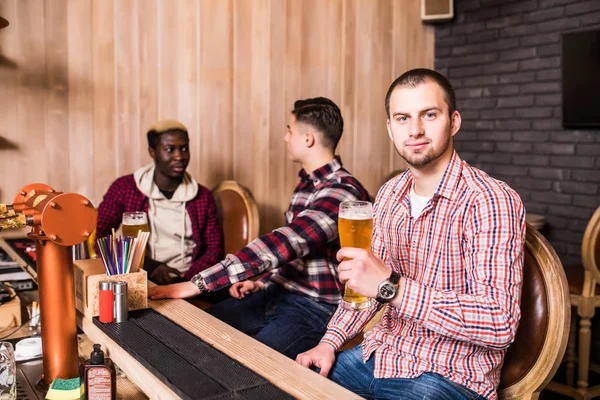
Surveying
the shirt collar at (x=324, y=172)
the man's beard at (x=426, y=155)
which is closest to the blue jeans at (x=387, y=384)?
the man's beard at (x=426, y=155)

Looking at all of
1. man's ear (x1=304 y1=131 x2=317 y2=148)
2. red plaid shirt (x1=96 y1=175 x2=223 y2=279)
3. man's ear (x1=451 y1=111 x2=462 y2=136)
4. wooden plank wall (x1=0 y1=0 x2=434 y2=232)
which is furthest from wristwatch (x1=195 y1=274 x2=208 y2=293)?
wooden plank wall (x1=0 y1=0 x2=434 y2=232)

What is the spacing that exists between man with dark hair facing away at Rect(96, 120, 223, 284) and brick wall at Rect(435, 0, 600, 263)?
2165 millimetres

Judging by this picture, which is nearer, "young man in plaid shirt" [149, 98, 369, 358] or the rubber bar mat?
the rubber bar mat

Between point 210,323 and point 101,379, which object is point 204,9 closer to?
point 210,323

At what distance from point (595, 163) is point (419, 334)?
8.65 feet

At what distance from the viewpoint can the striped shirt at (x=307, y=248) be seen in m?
1.83

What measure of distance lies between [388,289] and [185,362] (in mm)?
426

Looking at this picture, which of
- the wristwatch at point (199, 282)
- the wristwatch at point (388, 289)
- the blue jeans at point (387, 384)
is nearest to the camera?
the wristwatch at point (388, 289)

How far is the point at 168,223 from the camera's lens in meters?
2.96

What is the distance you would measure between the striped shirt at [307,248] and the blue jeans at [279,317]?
48mm

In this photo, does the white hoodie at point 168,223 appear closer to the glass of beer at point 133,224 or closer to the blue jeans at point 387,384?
the glass of beer at point 133,224

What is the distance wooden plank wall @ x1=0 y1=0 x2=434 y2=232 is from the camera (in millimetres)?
3070

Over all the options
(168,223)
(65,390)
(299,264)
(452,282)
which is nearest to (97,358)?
(65,390)

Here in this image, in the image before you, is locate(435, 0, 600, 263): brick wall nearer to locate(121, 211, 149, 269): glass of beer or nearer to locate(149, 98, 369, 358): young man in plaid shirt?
locate(149, 98, 369, 358): young man in plaid shirt
